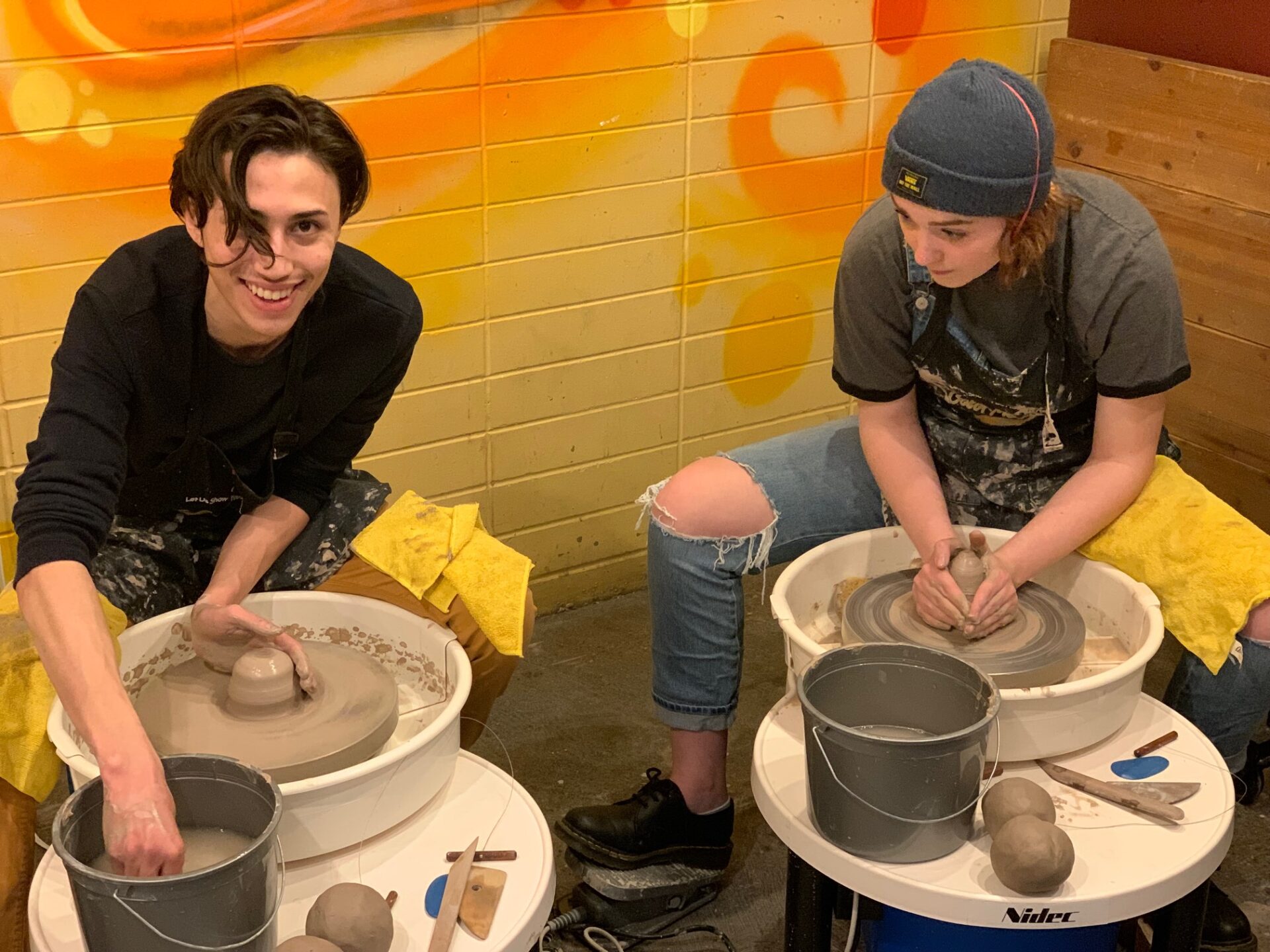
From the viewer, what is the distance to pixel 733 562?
195cm

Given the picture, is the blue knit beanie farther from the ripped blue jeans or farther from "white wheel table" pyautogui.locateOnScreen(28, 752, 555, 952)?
"white wheel table" pyautogui.locateOnScreen(28, 752, 555, 952)

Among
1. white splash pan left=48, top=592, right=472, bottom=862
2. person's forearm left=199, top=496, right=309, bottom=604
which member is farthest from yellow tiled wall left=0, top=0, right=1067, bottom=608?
white splash pan left=48, top=592, right=472, bottom=862

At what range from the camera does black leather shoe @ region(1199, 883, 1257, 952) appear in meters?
1.94

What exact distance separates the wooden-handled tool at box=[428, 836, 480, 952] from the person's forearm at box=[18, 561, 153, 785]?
1.05ft

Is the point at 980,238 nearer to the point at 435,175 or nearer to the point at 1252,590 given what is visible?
the point at 1252,590

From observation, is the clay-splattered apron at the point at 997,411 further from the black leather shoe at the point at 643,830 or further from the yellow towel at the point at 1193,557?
the black leather shoe at the point at 643,830

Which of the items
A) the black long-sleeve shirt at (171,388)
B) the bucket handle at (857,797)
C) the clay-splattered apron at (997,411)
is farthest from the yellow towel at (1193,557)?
the black long-sleeve shirt at (171,388)

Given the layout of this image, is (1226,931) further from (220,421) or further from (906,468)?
(220,421)

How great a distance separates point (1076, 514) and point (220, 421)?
1.11m

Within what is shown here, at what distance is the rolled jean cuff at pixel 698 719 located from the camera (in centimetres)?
200

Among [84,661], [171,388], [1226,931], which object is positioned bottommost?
[1226,931]

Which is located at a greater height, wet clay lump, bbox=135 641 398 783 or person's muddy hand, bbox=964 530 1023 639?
person's muddy hand, bbox=964 530 1023 639

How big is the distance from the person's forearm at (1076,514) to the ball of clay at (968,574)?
0.05m

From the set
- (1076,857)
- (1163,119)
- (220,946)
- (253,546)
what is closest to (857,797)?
(1076,857)
